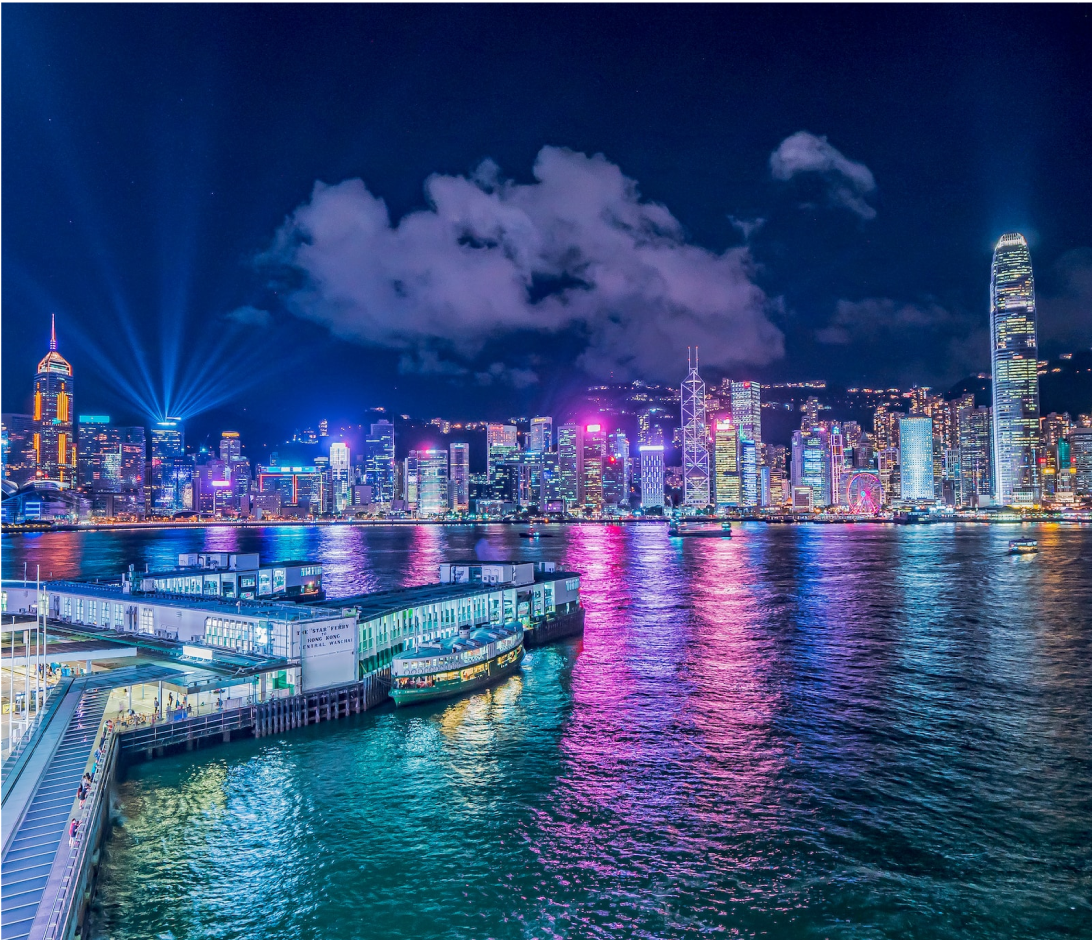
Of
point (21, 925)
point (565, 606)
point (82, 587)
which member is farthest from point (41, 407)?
point (21, 925)

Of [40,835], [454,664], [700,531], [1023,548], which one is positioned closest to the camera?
[40,835]

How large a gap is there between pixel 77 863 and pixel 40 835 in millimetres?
1019

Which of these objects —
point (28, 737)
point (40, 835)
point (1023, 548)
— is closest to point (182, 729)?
point (28, 737)

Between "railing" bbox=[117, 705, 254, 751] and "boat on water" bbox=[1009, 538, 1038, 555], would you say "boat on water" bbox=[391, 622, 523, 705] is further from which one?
"boat on water" bbox=[1009, 538, 1038, 555]

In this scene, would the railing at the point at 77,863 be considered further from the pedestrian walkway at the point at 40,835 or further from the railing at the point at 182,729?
the railing at the point at 182,729

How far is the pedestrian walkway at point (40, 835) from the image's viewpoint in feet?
42.3

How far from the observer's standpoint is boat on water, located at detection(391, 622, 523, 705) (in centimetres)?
3478

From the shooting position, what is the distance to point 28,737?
1825 centimetres

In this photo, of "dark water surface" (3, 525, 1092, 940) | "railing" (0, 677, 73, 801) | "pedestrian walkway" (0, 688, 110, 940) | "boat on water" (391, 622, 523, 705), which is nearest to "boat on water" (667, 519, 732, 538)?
"dark water surface" (3, 525, 1092, 940)

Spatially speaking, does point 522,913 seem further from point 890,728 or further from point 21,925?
point 890,728

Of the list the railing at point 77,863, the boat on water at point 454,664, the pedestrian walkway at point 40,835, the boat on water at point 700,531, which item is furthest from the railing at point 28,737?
the boat on water at point 700,531

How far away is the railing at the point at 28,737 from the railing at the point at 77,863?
6.03ft

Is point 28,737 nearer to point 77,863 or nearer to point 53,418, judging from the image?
point 77,863

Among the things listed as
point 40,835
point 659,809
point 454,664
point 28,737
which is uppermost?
point 28,737
